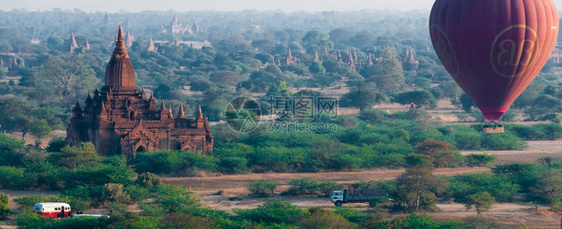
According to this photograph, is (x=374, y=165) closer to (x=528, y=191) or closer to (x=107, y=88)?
(x=528, y=191)

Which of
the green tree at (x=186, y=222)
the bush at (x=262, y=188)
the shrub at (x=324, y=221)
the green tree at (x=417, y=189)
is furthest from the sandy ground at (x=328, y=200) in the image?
the green tree at (x=186, y=222)

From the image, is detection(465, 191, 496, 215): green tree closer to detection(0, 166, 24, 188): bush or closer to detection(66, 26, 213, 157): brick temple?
detection(66, 26, 213, 157): brick temple

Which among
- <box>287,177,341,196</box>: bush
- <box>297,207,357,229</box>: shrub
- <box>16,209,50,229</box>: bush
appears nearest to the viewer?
<box>16,209,50,229</box>: bush

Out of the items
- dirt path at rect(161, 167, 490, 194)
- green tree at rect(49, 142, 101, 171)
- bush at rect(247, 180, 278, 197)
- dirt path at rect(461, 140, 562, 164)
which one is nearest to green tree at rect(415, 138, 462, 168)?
dirt path at rect(161, 167, 490, 194)

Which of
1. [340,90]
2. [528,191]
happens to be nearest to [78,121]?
[528,191]

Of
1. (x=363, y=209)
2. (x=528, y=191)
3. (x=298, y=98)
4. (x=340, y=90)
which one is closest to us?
(x=363, y=209)

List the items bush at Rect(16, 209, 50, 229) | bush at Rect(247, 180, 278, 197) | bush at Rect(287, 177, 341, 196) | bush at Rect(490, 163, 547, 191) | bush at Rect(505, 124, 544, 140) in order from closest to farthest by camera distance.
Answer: bush at Rect(16, 209, 50, 229), bush at Rect(287, 177, 341, 196), bush at Rect(247, 180, 278, 197), bush at Rect(490, 163, 547, 191), bush at Rect(505, 124, 544, 140)

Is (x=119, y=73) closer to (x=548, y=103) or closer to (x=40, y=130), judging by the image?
(x=40, y=130)
